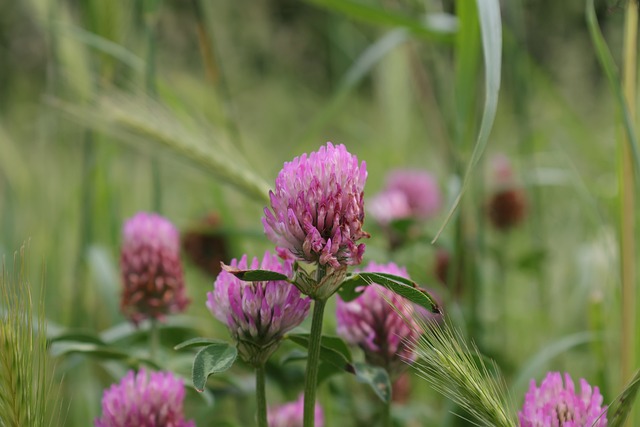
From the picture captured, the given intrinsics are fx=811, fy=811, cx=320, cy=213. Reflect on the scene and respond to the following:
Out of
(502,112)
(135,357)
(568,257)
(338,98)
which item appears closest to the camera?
(135,357)

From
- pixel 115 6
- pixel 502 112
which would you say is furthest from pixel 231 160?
pixel 502 112

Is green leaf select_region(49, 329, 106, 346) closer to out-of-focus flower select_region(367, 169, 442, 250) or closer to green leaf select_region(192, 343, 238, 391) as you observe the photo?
green leaf select_region(192, 343, 238, 391)

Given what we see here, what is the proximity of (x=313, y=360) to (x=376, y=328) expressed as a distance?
0.21 m

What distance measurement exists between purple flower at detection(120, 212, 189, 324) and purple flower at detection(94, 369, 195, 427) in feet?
0.85

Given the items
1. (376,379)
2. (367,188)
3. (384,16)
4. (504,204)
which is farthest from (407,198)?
(376,379)

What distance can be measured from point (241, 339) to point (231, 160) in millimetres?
342

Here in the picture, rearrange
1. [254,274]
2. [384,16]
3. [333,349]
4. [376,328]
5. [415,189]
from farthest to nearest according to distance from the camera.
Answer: [415,189]
[384,16]
[376,328]
[333,349]
[254,274]

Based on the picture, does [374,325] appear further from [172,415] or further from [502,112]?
[502,112]

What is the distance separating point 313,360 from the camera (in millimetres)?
599

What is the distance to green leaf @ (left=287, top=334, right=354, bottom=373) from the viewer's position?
2.23 ft

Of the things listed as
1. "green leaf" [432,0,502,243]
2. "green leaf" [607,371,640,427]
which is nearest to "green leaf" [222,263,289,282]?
"green leaf" [432,0,502,243]

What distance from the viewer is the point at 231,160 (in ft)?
3.05

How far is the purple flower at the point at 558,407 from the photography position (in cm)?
60

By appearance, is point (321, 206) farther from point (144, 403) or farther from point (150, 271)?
point (150, 271)
